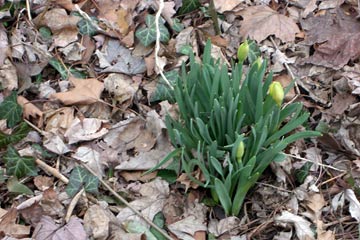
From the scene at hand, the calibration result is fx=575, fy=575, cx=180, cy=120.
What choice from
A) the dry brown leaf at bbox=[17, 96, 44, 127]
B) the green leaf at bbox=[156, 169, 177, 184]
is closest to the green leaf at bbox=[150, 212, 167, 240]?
the green leaf at bbox=[156, 169, 177, 184]

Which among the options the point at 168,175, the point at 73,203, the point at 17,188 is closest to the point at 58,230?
the point at 73,203

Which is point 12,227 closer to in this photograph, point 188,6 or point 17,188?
point 17,188

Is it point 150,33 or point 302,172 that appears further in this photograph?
point 150,33

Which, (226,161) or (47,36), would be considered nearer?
(226,161)

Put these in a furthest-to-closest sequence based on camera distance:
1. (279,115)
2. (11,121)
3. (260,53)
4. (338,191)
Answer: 1. (260,53)
2. (11,121)
3. (338,191)
4. (279,115)

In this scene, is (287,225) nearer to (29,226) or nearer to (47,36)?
(29,226)

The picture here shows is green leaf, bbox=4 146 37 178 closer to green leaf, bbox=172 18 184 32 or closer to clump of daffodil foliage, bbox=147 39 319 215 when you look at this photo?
clump of daffodil foliage, bbox=147 39 319 215

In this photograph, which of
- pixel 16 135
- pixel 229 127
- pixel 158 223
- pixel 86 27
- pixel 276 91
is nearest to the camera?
pixel 276 91

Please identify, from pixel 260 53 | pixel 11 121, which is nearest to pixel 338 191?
pixel 260 53
